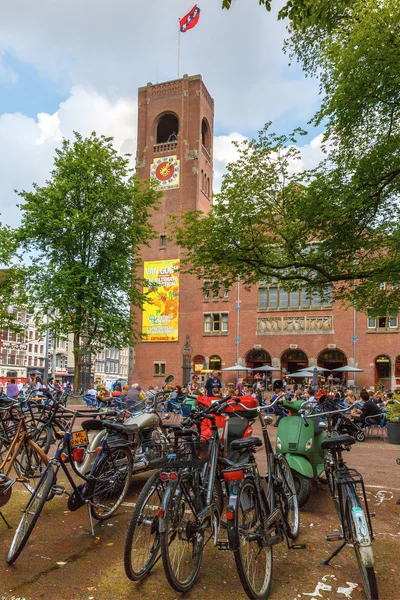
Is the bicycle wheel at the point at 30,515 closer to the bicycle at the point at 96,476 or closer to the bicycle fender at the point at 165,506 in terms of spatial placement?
the bicycle at the point at 96,476

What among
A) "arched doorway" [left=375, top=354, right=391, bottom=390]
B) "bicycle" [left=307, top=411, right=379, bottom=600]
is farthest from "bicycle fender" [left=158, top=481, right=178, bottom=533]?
"arched doorway" [left=375, top=354, right=391, bottom=390]

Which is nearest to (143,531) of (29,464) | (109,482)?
(109,482)

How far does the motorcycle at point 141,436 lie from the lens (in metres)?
5.47

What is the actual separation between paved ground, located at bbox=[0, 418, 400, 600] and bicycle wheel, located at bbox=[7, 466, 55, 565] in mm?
125

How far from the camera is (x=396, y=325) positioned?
38125mm

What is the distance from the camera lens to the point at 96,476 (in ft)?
16.4

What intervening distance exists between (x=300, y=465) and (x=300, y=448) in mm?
203

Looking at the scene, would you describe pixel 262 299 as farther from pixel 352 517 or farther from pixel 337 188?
pixel 352 517

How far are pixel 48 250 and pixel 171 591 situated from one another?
2305cm

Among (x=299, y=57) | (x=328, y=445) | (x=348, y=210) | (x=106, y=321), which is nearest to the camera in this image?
(x=328, y=445)

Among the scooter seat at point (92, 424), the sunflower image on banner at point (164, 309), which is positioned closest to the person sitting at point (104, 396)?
the scooter seat at point (92, 424)

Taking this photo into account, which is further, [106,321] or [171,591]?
[106,321]

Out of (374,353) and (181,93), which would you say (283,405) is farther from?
(181,93)

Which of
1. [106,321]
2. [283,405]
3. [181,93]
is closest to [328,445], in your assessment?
[283,405]
